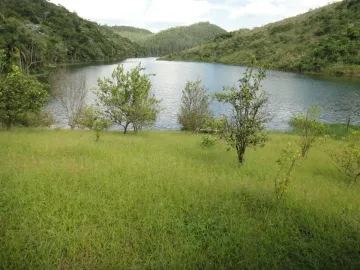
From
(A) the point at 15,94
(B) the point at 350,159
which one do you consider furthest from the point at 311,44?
(A) the point at 15,94

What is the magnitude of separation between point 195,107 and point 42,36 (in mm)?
115192

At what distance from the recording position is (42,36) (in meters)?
124

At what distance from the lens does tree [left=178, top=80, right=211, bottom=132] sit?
38.2m

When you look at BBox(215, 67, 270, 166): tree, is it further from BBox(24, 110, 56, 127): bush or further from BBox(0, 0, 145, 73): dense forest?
BBox(0, 0, 145, 73): dense forest

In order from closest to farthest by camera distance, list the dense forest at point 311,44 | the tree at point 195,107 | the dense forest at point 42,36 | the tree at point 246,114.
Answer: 1. the tree at point 246,114
2. the tree at point 195,107
3. the dense forest at point 42,36
4. the dense forest at point 311,44

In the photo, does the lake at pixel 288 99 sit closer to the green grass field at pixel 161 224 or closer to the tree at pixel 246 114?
the tree at pixel 246 114

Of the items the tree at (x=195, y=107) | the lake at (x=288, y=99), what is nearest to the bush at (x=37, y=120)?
the lake at (x=288, y=99)

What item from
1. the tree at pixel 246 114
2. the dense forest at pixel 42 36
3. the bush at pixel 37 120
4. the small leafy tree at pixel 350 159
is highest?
the dense forest at pixel 42 36

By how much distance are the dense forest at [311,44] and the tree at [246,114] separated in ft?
294

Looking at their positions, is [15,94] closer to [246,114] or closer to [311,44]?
[246,114]

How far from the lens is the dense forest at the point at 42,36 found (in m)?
87.6

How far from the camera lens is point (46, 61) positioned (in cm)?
11344

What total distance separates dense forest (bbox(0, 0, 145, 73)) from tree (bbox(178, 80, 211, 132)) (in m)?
63.4

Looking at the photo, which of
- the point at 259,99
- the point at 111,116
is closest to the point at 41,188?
the point at 259,99
